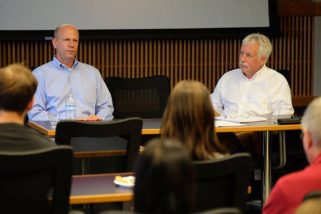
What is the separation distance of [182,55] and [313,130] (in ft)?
19.1

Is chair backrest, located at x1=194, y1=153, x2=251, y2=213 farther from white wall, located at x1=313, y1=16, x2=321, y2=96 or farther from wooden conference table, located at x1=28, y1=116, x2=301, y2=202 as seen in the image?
white wall, located at x1=313, y1=16, x2=321, y2=96

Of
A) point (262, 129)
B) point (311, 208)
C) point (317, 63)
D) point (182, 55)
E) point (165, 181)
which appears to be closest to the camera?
point (311, 208)

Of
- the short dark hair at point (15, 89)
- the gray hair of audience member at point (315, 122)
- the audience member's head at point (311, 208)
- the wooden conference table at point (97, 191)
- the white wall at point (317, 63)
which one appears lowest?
the wooden conference table at point (97, 191)

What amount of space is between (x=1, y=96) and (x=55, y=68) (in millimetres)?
3079

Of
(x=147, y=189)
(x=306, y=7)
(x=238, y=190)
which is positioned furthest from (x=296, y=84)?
(x=147, y=189)

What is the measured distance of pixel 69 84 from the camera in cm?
639

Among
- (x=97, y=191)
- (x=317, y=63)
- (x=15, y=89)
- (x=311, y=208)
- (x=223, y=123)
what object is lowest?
(x=97, y=191)

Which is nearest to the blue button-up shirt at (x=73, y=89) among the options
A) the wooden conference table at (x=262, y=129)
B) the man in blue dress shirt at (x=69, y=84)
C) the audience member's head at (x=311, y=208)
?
the man in blue dress shirt at (x=69, y=84)

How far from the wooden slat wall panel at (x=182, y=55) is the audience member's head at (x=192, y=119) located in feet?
16.7

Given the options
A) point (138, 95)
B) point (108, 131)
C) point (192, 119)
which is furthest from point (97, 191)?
point (138, 95)

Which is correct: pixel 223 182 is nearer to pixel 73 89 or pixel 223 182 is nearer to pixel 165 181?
pixel 165 181

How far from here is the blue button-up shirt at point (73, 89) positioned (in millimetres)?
6227

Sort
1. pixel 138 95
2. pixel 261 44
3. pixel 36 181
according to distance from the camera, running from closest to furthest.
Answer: pixel 36 181 → pixel 138 95 → pixel 261 44

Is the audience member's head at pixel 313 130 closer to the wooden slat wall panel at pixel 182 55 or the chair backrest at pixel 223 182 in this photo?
the chair backrest at pixel 223 182
